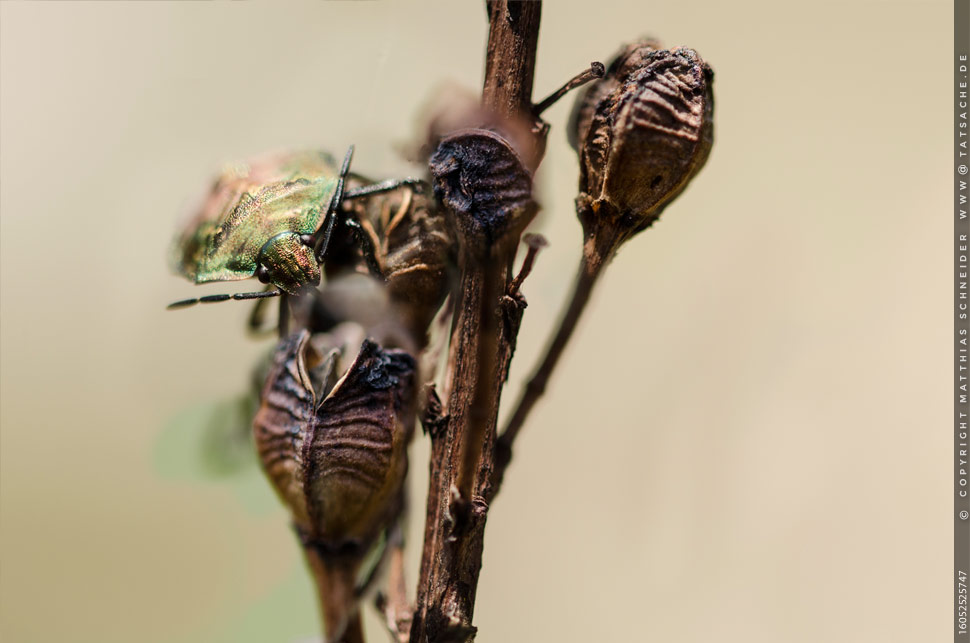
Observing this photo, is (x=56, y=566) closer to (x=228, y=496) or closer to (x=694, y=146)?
(x=228, y=496)

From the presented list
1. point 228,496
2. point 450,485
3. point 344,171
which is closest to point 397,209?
point 344,171

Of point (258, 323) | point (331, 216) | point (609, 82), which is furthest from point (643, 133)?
Result: point (258, 323)

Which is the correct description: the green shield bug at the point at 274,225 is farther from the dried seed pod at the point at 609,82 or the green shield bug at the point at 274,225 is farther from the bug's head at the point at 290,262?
the dried seed pod at the point at 609,82

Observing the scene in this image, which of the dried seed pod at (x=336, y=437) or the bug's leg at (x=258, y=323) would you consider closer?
the dried seed pod at (x=336, y=437)

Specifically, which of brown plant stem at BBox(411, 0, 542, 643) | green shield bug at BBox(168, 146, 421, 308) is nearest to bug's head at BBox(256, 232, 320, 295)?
green shield bug at BBox(168, 146, 421, 308)

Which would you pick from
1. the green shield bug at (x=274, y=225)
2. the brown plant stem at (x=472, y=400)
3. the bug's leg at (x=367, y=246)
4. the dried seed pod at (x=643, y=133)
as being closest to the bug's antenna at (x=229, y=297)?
the green shield bug at (x=274, y=225)

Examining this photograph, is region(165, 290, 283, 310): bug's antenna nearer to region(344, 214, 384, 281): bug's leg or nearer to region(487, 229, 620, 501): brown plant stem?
region(344, 214, 384, 281): bug's leg
